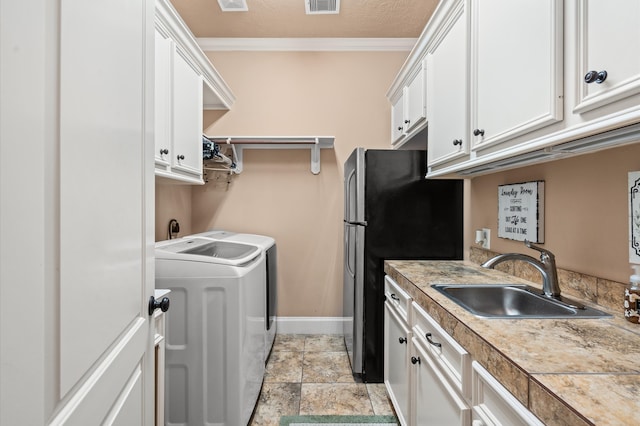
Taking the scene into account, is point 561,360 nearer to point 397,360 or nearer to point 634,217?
point 634,217

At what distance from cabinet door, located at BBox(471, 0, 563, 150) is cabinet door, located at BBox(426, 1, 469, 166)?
3.6 inches

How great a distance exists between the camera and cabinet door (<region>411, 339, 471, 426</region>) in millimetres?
958

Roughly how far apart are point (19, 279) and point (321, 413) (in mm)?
1854

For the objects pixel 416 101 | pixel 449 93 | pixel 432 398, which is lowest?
pixel 432 398

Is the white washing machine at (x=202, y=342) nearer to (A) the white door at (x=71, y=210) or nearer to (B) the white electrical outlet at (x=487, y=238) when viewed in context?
(A) the white door at (x=71, y=210)

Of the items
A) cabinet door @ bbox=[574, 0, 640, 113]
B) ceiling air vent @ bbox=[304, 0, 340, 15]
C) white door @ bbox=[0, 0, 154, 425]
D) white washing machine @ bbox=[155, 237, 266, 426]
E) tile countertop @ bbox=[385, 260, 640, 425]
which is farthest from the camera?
ceiling air vent @ bbox=[304, 0, 340, 15]

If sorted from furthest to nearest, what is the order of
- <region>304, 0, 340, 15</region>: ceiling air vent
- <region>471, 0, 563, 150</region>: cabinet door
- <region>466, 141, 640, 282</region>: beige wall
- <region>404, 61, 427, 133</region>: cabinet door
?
<region>304, 0, 340, 15</region>: ceiling air vent < <region>404, 61, 427, 133</region>: cabinet door < <region>466, 141, 640, 282</region>: beige wall < <region>471, 0, 563, 150</region>: cabinet door

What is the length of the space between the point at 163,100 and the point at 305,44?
5.68 ft

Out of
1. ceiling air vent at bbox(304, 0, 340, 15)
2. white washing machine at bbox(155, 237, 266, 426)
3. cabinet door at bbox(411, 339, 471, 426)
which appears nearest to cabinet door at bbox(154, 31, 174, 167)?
white washing machine at bbox(155, 237, 266, 426)

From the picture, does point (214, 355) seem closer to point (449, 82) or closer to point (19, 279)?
point (19, 279)

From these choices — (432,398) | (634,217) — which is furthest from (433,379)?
(634,217)

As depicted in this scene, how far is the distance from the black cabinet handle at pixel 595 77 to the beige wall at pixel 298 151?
7.17ft

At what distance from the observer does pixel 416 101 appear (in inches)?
84.7

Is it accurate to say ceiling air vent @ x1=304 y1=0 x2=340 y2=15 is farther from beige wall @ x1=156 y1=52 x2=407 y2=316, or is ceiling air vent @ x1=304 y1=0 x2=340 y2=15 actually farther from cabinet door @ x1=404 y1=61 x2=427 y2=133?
cabinet door @ x1=404 y1=61 x2=427 y2=133
